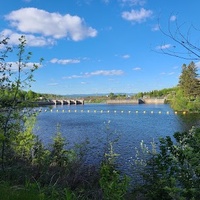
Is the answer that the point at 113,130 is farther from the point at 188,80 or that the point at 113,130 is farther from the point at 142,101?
the point at 142,101

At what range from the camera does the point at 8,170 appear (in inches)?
271

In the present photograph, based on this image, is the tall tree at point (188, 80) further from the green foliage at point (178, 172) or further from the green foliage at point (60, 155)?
the green foliage at point (178, 172)

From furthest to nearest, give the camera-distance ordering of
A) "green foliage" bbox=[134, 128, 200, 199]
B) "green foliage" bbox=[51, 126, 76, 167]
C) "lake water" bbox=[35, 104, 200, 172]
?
"lake water" bbox=[35, 104, 200, 172]
"green foliage" bbox=[51, 126, 76, 167]
"green foliage" bbox=[134, 128, 200, 199]

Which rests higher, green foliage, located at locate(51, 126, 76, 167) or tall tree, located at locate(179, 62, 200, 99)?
tall tree, located at locate(179, 62, 200, 99)

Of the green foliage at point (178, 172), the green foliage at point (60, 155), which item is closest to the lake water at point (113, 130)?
the green foliage at point (60, 155)

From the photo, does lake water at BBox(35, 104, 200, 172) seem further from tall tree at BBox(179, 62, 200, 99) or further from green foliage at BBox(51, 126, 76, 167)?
tall tree at BBox(179, 62, 200, 99)

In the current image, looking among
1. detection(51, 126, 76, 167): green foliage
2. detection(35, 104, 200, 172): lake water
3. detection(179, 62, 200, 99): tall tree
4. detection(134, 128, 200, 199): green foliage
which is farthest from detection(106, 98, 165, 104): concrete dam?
detection(134, 128, 200, 199): green foliage

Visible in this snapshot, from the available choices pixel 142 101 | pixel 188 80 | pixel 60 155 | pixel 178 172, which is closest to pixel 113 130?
pixel 60 155

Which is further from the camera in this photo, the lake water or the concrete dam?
the concrete dam

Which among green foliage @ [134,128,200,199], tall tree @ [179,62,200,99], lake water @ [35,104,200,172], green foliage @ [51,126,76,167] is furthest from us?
tall tree @ [179,62,200,99]

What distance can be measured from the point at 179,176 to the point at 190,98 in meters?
91.2

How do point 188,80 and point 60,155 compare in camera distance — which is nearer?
point 60,155

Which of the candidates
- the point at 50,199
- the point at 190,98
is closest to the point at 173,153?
the point at 50,199

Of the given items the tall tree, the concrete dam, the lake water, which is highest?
the tall tree
